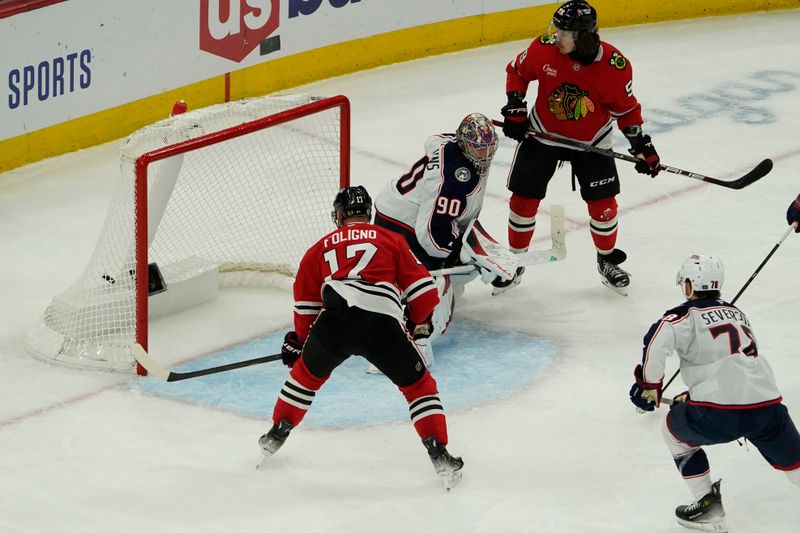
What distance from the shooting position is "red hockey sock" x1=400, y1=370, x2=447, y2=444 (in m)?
4.15

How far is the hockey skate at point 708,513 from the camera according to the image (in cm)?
394

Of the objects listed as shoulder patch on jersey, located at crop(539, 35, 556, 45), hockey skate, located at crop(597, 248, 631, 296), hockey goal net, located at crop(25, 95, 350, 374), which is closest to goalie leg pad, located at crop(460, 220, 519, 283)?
hockey skate, located at crop(597, 248, 631, 296)

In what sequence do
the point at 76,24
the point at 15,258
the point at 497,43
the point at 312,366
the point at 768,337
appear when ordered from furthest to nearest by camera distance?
the point at 497,43 < the point at 76,24 < the point at 15,258 < the point at 768,337 < the point at 312,366

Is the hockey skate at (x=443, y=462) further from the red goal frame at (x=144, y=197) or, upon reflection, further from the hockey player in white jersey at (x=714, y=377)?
the red goal frame at (x=144, y=197)

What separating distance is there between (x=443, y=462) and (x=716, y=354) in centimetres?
87

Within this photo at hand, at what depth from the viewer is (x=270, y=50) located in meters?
7.47

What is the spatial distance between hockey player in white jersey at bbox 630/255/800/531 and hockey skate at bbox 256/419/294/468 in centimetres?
104

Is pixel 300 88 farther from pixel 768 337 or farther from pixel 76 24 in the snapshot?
pixel 768 337

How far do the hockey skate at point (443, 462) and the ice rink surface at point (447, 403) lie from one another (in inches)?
1.9

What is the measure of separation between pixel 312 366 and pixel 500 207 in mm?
2540

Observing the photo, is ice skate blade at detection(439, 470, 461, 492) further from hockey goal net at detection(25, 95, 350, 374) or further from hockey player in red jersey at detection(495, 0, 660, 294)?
hockey player in red jersey at detection(495, 0, 660, 294)

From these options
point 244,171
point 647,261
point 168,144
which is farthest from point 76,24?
point 647,261

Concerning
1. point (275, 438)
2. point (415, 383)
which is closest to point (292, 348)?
point (275, 438)

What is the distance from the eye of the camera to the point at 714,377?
3.79 meters
